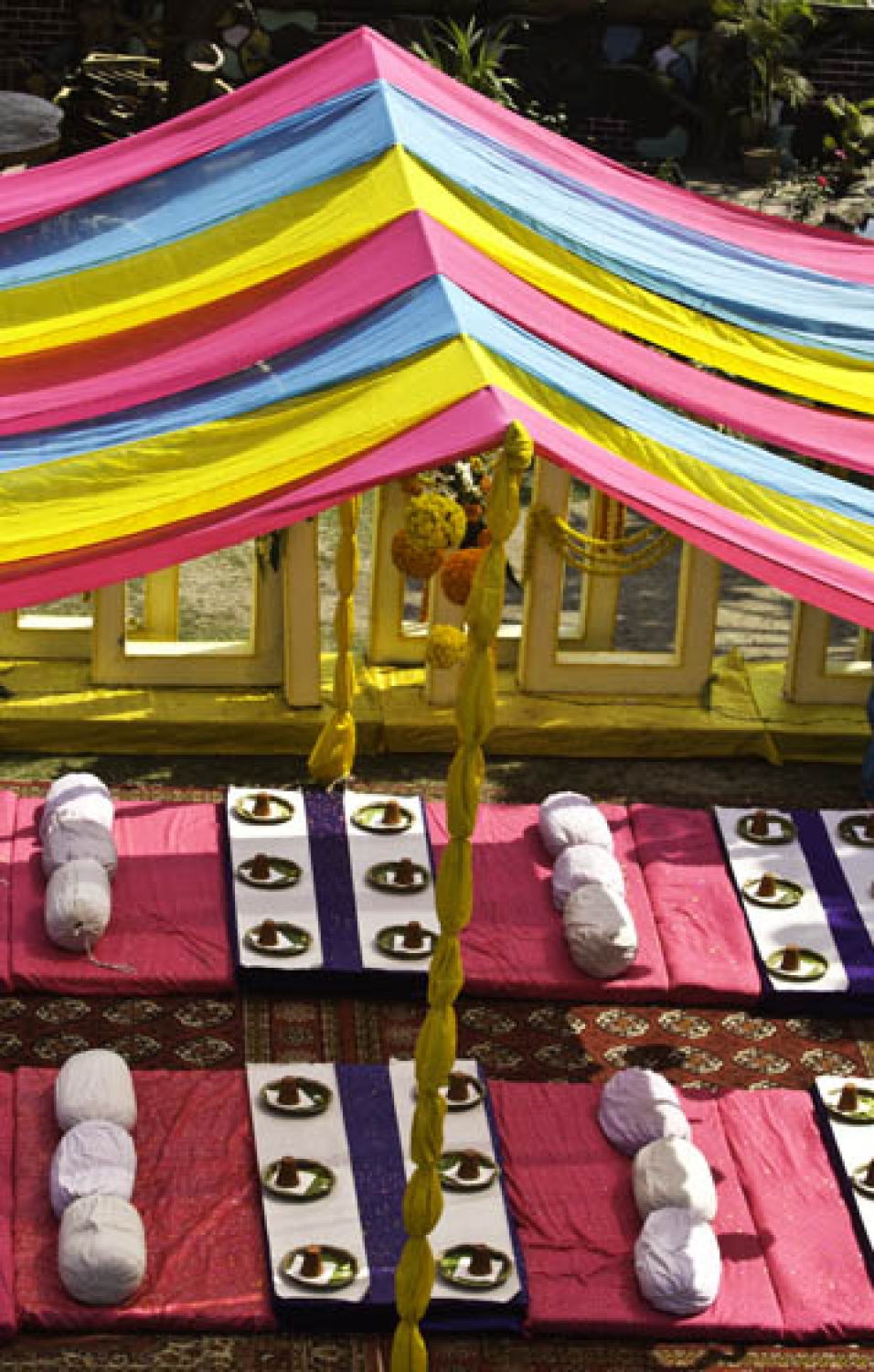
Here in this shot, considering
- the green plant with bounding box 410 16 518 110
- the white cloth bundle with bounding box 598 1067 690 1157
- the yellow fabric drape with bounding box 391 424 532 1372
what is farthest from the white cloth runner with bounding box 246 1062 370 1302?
the green plant with bounding box 410 16 518 110

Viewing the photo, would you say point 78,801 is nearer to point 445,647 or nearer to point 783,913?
point 445,647

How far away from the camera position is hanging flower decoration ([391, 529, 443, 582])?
9.08m

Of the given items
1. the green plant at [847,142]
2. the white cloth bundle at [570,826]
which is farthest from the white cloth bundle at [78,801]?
the green plant at [847,142]

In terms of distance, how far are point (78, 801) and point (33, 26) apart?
379 inches

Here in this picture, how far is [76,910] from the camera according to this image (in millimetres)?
8812

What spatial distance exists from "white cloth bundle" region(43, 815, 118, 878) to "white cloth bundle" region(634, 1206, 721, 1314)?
2784 mm

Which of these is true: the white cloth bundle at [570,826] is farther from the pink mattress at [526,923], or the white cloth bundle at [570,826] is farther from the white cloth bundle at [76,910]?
the white cloth bundle at [76,910]

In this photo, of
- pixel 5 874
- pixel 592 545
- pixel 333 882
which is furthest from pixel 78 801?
pixel 592 545

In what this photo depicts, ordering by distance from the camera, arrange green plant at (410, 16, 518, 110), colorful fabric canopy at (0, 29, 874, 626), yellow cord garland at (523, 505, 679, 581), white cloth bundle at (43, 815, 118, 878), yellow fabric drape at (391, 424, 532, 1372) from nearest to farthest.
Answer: yellow fabric drape at (391, 424, 532, 1372) → colorful fabric canopy at (0, 29, 874, 626) → white cloth bundle at (43, 815, 118, 878) → yellow cord garland at (523, 505, 679, 581) → green plant at (410, 16, 518, 110)

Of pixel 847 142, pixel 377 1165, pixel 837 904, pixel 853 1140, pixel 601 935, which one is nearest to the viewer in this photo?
pixel 377 1165

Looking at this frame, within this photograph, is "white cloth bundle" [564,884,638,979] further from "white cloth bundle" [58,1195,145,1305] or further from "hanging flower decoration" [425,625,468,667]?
"white cloth bundle" [58,1195,145,1305]

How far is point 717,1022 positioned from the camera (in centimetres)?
899

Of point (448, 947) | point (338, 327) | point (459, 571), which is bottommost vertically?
point (459, 571)

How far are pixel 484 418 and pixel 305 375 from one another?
949mm
